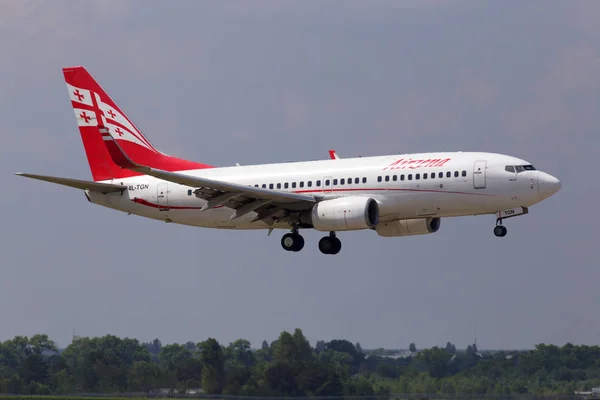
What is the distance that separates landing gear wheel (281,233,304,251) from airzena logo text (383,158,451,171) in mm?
6688

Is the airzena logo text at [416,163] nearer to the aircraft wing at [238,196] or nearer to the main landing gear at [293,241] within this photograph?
the aircraft wing at [238,196]

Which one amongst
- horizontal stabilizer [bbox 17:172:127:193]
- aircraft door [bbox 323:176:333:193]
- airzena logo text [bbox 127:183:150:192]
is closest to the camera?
aircraft door [bbox 323:176:333:193]

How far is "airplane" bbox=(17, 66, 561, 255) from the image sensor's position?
66.6 meters

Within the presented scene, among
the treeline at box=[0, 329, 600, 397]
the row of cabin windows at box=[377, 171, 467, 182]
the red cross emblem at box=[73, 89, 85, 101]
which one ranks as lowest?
the treeline at box=[0, 329, 600, 397]

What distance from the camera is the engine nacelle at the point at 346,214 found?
67.4m

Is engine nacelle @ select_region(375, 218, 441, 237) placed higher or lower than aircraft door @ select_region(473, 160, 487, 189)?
lower

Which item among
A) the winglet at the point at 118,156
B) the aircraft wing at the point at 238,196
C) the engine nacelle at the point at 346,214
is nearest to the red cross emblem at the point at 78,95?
the aircraft wing at the point at 238,196

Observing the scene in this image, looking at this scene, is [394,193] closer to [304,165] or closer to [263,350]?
[304,165]

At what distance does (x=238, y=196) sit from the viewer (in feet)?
226

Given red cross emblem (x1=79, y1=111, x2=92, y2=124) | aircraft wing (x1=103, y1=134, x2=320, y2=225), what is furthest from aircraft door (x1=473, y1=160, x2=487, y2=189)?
red cross emblem (x1=79, y1=111, x2=92, y2=124)

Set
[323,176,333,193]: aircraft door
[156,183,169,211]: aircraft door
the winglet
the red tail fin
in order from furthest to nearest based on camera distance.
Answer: the red tail fin
[156,183,169,211]: aircraft door
[323,176,333,193]: aircraft door
the winglet

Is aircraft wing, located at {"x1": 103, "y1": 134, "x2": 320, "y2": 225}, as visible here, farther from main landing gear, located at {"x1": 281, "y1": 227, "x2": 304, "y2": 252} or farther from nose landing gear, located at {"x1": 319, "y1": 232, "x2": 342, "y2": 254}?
nose landing gear, located at {"x1": 319, "y1": 232, "x2": 342, "y2": 254}

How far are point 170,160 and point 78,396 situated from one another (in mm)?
14162

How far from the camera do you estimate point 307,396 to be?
232ft
